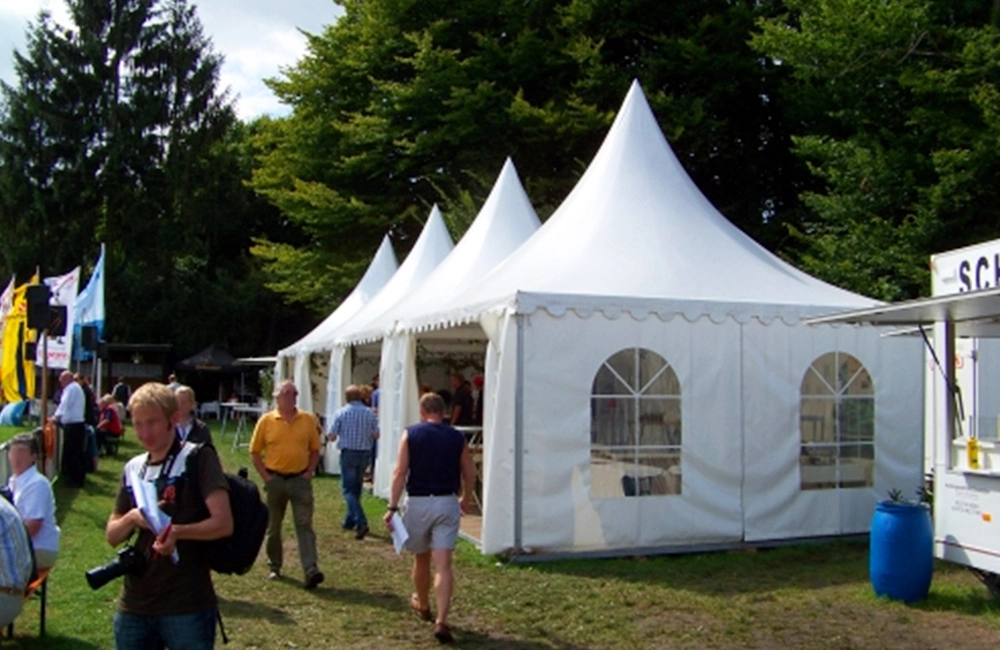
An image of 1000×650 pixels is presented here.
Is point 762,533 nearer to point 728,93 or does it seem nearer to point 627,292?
point 627,292

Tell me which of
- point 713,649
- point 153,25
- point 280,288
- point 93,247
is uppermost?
point 153,25

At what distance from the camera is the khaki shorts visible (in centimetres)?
659

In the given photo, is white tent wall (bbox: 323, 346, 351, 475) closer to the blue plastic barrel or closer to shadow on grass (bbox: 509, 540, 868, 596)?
shadow on grass (bbox: 509, 540, 868, 596)

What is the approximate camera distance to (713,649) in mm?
6387

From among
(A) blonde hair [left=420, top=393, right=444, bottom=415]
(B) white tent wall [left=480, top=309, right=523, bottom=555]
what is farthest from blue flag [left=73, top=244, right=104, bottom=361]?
(A) blonde hair [left=420, top=393, right=444, bottom=415]

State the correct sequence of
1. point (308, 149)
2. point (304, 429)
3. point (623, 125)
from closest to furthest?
point (304, 429) → point (623, 125) → point (308, 149)

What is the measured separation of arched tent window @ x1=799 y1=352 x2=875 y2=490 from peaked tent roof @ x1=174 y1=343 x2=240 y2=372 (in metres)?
26.1

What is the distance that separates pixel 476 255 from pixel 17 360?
260 inches

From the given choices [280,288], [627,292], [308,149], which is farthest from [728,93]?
[627,292]

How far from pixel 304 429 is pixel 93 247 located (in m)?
32.6

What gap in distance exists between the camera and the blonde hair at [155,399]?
3.70 m

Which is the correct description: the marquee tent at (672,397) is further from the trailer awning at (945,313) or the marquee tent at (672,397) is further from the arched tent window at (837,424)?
the trailer awning at (945,313)

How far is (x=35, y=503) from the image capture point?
6465mm

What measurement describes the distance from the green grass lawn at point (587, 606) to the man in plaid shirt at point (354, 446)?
0.78 metres
